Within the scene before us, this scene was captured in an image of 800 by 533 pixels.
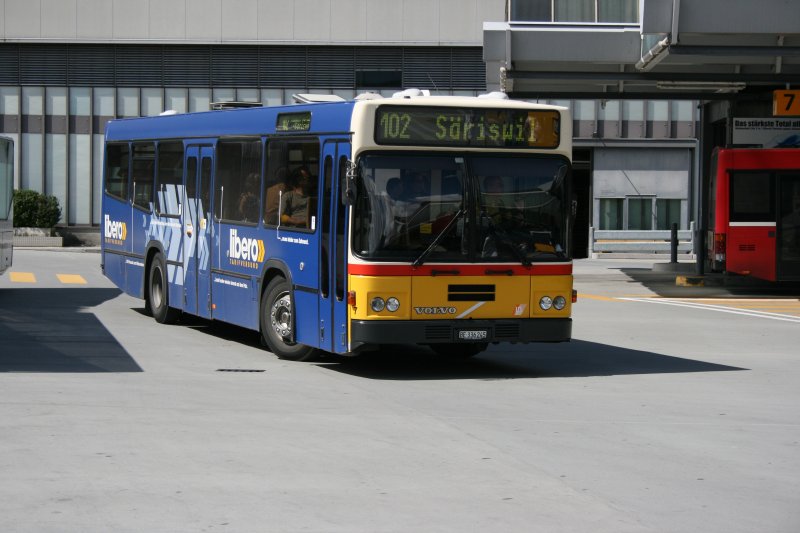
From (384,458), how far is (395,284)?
441cm

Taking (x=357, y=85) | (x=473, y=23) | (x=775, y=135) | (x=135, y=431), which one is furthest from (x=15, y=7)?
(x=135, y=431)

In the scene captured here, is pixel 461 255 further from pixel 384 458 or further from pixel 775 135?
pixel 775 135

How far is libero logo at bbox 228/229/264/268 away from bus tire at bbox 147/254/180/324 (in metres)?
2.72

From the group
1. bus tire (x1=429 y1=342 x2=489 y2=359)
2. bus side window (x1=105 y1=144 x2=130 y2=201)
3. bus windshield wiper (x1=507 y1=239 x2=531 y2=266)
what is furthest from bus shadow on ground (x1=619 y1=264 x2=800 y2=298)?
bus windshield wiper (x1=507 y1=239 x2=531 y2=266)

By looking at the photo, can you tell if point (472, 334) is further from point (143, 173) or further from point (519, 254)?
point (143, 173)

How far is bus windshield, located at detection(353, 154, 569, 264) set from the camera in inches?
528

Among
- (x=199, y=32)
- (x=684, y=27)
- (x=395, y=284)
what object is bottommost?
(x=395, y=284)

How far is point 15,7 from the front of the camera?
5691 centimetres

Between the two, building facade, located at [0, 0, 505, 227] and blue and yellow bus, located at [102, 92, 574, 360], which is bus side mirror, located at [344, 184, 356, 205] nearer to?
blue and yellow bus, located at [102, 92, 574, 360]

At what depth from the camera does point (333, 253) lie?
545 inches

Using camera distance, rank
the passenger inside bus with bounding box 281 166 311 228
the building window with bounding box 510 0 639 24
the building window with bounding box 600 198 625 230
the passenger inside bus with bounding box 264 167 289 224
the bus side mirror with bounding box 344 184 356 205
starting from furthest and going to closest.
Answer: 1. the building window with bounding box 600 198 625 230
2. the building window with bounding box 510 0 639 24
3. the passenger inside bus with bounding box 264 167 289 224
4. the passenger inside bus with bounding box 281 166 311 228
5. the bus side mirror with bounding box 344 184 356 205

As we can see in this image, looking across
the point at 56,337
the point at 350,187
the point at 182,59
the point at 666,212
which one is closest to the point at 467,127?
the point at 350,187

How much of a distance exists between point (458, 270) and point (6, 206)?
14253mm

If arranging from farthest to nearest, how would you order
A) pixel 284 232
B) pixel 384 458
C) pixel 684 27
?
pixel 684 27
pixel 284 232
pixel 384 458
